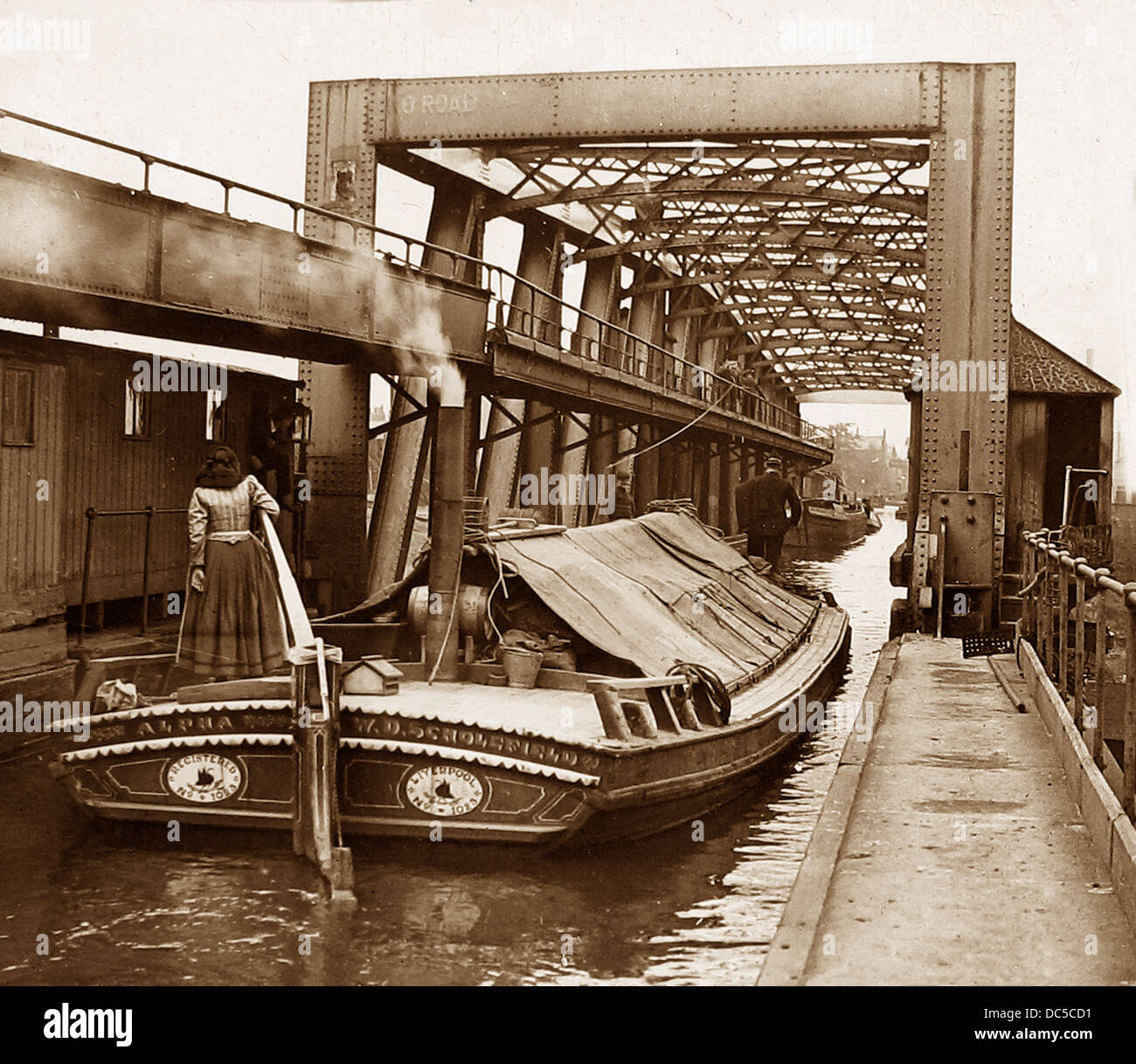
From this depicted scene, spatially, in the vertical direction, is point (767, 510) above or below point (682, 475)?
below

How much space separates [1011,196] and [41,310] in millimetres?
13104

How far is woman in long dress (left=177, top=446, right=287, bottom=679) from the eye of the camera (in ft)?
36.0

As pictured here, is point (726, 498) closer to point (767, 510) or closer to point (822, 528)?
point (822, 528)

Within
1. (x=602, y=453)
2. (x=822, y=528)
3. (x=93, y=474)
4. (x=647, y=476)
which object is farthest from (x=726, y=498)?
(x=93, y=474)

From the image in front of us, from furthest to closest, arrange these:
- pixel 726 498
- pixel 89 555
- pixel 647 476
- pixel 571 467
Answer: pixel 726 498, pixel 647 476, pixel 571 467, pixel 89 555

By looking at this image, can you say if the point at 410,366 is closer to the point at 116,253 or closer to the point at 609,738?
the point at 116,253

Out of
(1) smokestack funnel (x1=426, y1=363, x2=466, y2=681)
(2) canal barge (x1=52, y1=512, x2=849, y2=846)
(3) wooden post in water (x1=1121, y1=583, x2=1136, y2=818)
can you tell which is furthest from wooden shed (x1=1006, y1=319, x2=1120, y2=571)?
(3) wooden post in water (x1=1121, y1=583, x2=1136, y2=818)

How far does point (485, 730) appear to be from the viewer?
8.98 m

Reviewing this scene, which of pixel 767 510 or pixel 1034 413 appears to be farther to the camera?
pixel 767 510

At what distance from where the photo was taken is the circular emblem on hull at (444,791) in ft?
29.8

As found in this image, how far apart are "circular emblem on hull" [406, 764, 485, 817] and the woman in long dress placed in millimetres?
2712

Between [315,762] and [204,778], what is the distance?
108cm

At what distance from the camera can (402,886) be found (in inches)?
346

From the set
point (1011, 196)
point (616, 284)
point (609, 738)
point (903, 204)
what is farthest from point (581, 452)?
point (609, 738)
